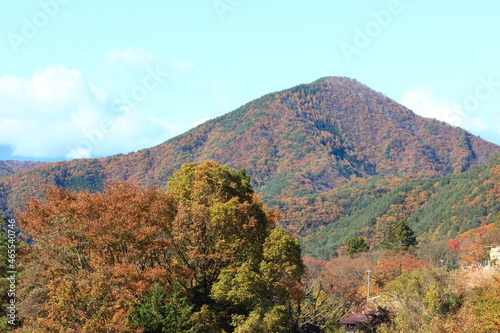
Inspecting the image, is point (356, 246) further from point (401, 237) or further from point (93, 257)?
point (93, 257)

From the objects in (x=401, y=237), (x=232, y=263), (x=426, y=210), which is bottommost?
(x=401, y=237)

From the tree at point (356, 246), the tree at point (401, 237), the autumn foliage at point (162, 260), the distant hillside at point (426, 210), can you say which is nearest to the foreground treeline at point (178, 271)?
the autumn foliage at point (162, 260)

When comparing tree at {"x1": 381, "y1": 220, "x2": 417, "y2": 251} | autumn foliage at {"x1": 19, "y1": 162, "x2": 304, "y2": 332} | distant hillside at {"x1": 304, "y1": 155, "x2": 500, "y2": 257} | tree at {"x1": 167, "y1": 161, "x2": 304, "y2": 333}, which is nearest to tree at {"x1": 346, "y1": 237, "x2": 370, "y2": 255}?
tree at {"x1": 381, "y1": 220, "x2": 417, "y2": 251}

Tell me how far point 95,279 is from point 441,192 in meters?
141

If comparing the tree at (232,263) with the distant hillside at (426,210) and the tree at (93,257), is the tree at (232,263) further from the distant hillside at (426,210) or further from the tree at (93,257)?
the distant hillside at (426,210)

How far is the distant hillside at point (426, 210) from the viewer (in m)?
118

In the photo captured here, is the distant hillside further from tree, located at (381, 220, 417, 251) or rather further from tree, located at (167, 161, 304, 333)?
tree, located at (167, 161, 304, 333)

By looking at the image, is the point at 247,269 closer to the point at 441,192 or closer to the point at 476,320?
the point at 476,320

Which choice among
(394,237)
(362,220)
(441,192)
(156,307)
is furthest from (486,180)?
(156,307)

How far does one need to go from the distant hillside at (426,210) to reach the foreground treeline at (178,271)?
91170 mm

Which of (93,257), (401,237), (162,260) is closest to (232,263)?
(162,260)

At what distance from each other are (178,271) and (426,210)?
416 ft

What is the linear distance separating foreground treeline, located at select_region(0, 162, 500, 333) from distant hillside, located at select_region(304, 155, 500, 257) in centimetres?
9117

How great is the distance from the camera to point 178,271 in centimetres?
2502
